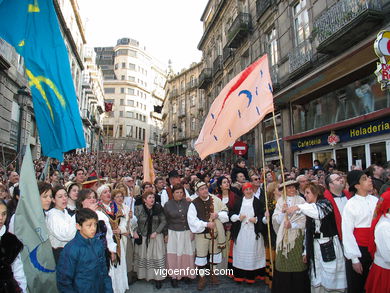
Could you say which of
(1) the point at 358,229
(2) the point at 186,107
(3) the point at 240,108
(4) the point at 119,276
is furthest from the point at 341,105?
(2) the point at 186,107

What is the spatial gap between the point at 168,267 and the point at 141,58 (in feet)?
239

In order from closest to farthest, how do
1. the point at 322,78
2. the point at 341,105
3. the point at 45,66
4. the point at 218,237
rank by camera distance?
the point at 45,66 → the point at 218,237 → the point at 322,78 → the point at 341,105

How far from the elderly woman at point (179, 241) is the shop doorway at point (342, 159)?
28.4ft

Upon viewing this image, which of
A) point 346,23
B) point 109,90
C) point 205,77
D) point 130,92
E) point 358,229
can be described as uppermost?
point 109,90

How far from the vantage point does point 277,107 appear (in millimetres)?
15586

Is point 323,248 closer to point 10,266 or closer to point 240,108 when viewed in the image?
point 240,108

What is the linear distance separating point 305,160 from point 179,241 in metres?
10.5

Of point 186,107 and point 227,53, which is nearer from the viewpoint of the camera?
point 227,53

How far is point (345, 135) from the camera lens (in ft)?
36.5

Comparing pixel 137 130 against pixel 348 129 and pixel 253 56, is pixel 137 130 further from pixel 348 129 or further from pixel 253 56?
pixel 348 129

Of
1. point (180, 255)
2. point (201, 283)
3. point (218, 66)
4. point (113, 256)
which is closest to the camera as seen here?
point (113, 256)

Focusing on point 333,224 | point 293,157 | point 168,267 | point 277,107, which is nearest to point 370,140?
point 293,157

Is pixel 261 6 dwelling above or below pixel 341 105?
above

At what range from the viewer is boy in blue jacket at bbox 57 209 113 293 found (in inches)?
114
